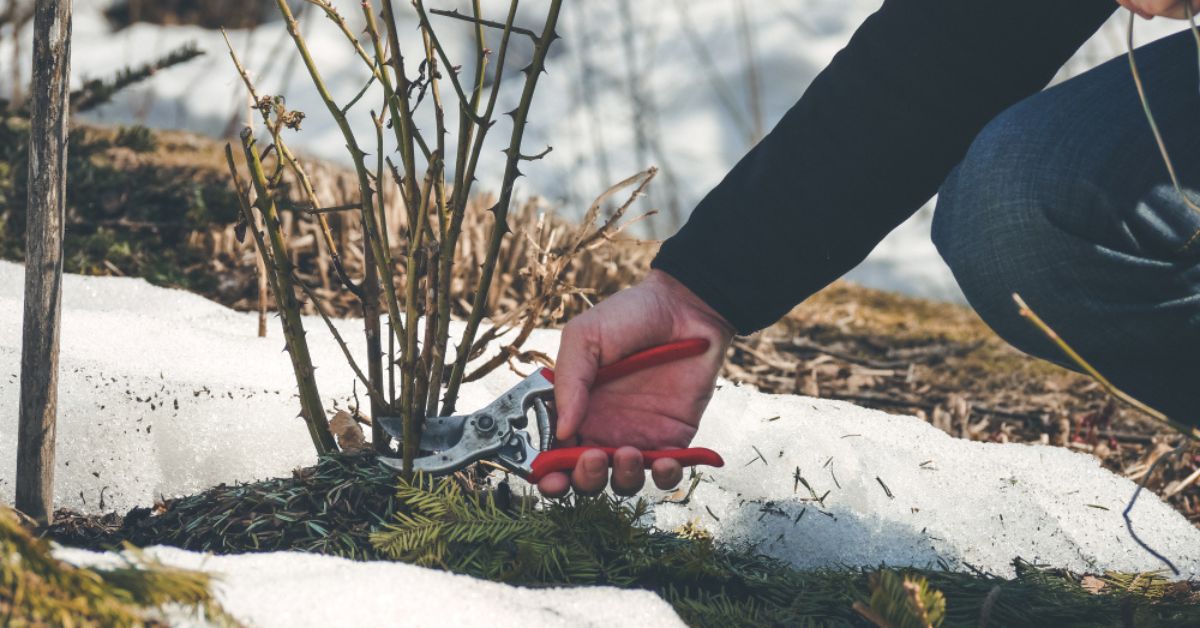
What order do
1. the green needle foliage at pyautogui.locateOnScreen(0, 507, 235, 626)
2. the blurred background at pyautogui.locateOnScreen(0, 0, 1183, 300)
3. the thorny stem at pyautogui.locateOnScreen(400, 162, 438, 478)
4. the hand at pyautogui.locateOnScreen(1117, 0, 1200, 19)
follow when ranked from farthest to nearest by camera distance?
the blurred background at pyautogui.locateOnScreen(0, 0, 1183, 300)
the thorny stem at pyautogui.locateOnScreen(400, 162, 438, 478)
the hand at pyautogui.locateOnScreen(1117, 0, 1200, 19)
the green needle foliage at pyautogui.locateOnScreen(0, 507, 235, 626)

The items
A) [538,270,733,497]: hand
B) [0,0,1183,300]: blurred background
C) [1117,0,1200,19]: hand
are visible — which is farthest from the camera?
[0,0,1183,300]: blurred background

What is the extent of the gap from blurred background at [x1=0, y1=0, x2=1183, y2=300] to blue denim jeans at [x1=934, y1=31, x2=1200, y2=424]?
4.14 metres

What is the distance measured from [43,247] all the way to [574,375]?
76 cm

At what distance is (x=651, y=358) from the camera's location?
5.55 ft

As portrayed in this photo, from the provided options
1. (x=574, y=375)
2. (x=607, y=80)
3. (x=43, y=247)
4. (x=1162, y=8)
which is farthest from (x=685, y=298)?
(x=607, y=80)

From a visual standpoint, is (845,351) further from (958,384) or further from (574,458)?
(574,458)

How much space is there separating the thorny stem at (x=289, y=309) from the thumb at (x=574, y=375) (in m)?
0.36

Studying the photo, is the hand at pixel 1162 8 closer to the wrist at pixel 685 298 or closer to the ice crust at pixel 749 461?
the wrist at pixel 685 298

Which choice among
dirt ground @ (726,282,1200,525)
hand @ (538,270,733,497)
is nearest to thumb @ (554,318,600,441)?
hand @ (538,270,733,497)

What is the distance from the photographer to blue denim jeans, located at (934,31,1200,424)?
1713 mm

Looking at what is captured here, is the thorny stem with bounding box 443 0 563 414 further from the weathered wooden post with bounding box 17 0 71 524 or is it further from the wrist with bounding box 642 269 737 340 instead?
the weathered wooden post with bounding box 17 0 71 524

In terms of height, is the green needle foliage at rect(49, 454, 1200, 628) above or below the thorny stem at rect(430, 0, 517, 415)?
below

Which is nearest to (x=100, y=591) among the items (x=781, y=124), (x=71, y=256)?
(x=781, y=124)

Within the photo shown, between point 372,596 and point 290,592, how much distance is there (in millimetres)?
79
